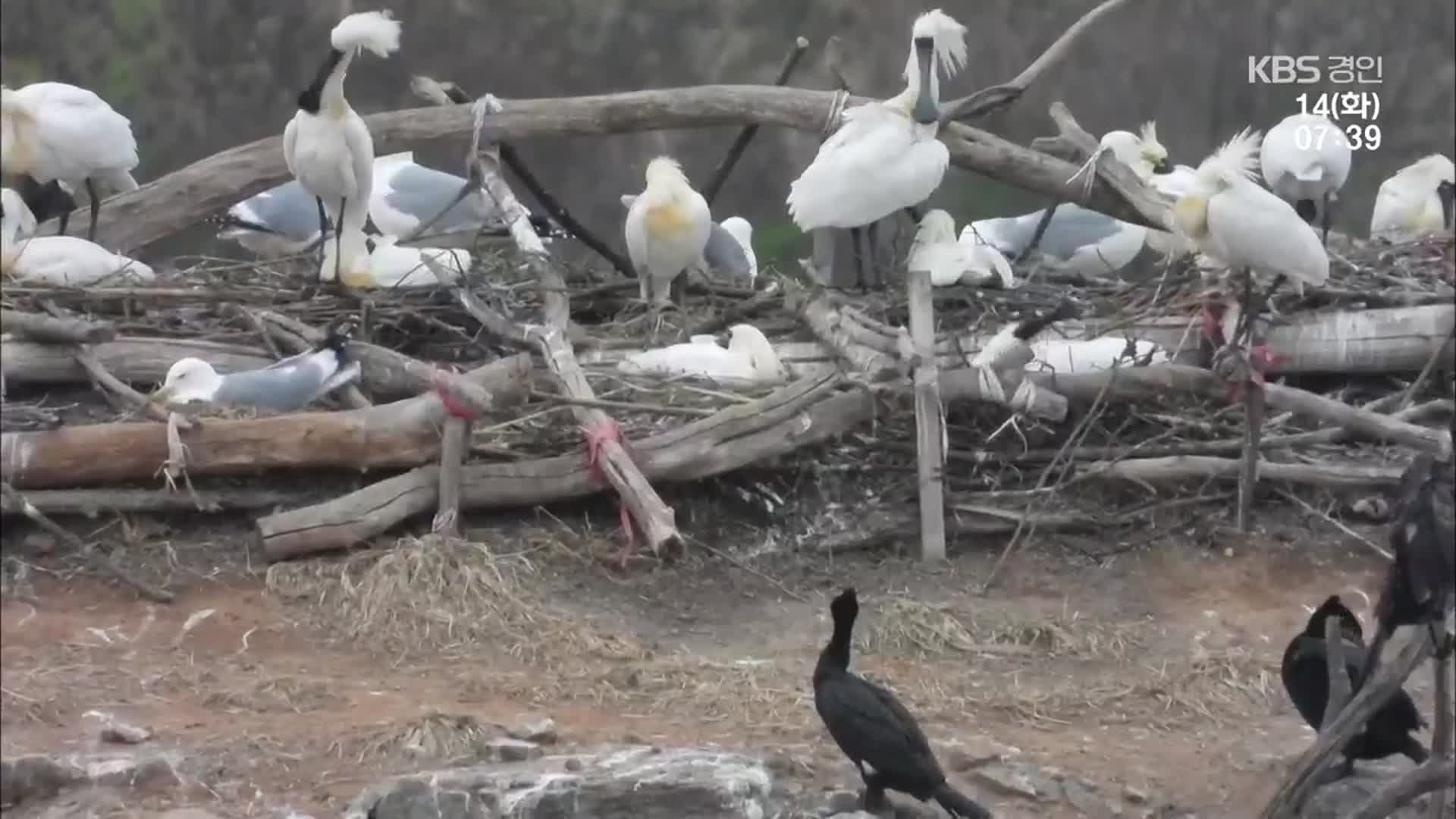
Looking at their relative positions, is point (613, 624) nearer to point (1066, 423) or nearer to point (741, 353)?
point (741, 353)

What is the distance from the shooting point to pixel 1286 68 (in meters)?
4.16

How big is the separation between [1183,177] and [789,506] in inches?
76.8

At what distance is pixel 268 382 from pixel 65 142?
1454mm

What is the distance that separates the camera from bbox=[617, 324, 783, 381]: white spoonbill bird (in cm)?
481

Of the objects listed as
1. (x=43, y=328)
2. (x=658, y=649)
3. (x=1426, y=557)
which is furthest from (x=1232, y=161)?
(x=43, y=328)

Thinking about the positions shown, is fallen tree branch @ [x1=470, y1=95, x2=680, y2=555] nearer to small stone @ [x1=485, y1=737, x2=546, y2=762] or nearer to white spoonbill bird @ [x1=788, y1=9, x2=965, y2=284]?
white spoonbill bird @ [x1=788, y1=9, x2=965, y2=284]

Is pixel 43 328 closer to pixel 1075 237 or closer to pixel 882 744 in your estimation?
pixel 882 744

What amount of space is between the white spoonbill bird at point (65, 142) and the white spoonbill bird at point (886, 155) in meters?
2.22

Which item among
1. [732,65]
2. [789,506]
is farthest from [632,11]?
[789,506]

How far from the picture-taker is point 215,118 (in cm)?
355

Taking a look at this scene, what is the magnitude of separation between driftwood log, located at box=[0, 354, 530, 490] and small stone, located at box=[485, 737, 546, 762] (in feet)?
3.98

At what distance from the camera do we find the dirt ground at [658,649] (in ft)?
8.55

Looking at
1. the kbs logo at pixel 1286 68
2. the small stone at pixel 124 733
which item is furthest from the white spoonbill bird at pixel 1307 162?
the small stone at pixel 124 733

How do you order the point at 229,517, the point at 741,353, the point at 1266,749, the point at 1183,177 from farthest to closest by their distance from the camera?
the point at 1183,177
the point at 741,353
the point at 229,517
the point at 1266,749
